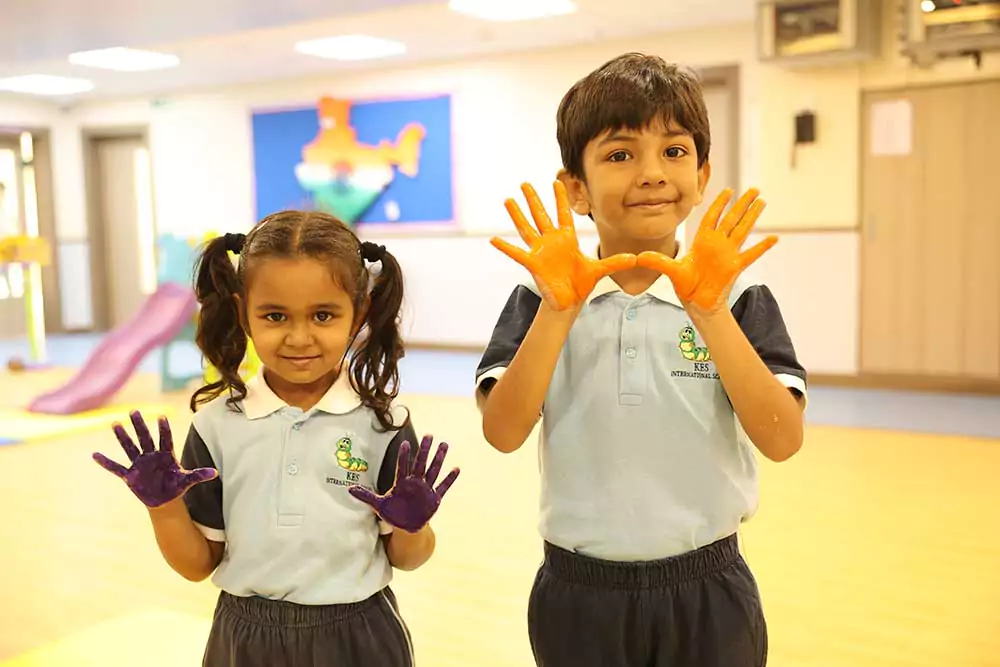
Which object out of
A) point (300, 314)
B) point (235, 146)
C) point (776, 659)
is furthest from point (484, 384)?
point (235, 146)

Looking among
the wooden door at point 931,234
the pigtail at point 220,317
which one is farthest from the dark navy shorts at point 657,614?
the wooden door at point 931,234

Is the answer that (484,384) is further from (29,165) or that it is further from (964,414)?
(29,165)

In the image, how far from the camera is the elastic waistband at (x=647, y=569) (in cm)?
113

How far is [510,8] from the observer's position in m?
5.92

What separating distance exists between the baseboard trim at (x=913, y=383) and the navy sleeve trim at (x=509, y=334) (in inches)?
205

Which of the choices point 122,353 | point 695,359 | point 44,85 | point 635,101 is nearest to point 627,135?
point 635,101

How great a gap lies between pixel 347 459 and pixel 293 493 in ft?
0.25

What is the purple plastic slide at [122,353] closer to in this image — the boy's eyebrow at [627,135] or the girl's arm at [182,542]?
the girl's arm at [182,542]

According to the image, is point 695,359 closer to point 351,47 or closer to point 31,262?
point 351,47

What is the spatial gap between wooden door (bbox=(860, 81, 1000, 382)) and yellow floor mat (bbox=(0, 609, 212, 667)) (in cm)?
466

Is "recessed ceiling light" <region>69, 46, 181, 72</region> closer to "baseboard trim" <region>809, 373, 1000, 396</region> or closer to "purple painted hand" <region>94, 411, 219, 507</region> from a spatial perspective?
"baseboard trim" <region>809, 373, 1000, 396</region>

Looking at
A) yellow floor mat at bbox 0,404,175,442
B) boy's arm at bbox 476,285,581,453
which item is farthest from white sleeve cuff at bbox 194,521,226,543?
yellow floor mat at bbox 0,404,175,442

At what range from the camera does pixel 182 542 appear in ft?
3.80

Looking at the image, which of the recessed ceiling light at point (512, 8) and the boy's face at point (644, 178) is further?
the recessed ceiling light at point (512, 8)
